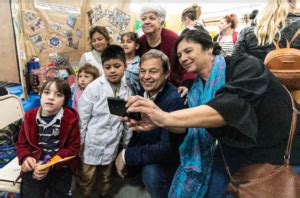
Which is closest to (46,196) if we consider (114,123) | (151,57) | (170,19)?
(114,123)

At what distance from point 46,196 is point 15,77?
1.70m

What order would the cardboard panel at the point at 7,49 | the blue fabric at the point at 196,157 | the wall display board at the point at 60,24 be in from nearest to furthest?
the blue fabric at the point at 196,157
the cardboard panel at the point at 7,49
the wall display board at the point at 60,24

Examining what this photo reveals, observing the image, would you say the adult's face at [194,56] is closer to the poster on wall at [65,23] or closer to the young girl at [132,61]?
the young girl at [132,61]

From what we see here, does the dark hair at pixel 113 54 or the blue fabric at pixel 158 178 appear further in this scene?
the dark hair at pixel 113 54

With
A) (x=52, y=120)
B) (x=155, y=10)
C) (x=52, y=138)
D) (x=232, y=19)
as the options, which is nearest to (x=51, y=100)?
(x=52, y=120)

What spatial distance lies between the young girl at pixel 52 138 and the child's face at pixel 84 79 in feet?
1.83

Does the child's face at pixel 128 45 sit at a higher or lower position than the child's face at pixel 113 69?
higher

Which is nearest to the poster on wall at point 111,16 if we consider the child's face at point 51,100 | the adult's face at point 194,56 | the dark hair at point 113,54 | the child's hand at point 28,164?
the dark hair at point 113,54

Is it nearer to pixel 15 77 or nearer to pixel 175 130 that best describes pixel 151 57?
pixel 175 130

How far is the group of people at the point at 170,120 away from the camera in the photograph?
995 mm

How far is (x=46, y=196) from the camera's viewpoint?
1603 millimetres

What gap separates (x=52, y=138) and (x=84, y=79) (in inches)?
29.9

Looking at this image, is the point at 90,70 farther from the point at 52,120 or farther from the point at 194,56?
the point at 194,56

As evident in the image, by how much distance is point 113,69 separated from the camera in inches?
69.0
